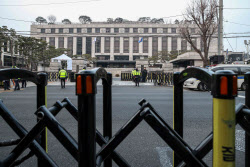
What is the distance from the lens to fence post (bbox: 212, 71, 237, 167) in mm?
1267

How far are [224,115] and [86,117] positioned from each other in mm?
813

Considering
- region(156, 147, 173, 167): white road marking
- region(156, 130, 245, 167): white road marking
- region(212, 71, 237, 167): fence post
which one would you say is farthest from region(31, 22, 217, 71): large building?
region(212, 71, 237, 167): fence post

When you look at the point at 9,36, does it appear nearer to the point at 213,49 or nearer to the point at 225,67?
the point at 225,67

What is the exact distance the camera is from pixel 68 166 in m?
3.06

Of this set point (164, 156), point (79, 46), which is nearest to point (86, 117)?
point (164, 156)

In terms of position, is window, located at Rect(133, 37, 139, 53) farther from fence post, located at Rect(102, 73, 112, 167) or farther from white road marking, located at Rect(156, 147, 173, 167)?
fence post, located at Rect(102, 73, 112, 167)

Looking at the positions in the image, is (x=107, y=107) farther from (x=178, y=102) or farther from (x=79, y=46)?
(x=79, y=46)

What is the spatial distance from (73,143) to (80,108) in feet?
1.46

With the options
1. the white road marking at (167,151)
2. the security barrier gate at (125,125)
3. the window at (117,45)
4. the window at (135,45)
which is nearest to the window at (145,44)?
the window at (135,45)

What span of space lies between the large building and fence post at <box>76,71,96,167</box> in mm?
86895

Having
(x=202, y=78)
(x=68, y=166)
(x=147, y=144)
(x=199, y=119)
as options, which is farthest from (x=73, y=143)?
(x=199, y=119)

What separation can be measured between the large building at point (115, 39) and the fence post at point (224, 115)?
87011 mm

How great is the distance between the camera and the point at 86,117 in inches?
57.0

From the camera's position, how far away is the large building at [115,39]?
88.5 m
